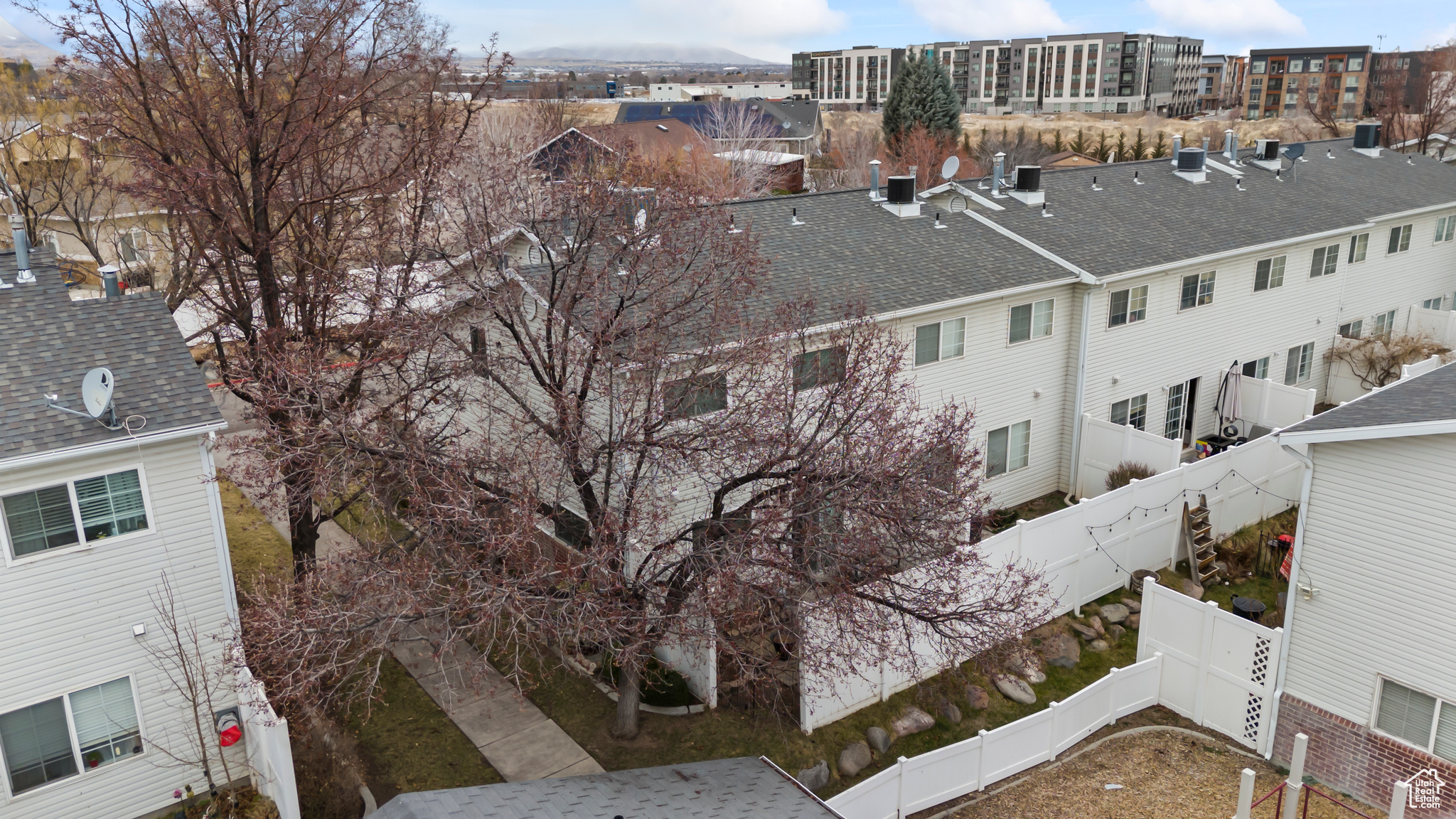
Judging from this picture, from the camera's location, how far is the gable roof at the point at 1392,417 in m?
12.3

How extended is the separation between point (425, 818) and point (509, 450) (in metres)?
7.78

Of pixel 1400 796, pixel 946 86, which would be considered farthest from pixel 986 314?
pixel 946 86

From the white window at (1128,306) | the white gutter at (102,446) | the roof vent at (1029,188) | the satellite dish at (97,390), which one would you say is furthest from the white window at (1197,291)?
the satellite dish at (97,390)

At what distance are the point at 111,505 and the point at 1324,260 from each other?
1201 inches

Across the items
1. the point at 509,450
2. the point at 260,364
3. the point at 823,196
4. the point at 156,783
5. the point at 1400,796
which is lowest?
the point at 156,783

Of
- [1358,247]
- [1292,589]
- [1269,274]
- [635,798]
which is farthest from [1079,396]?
[635,798]

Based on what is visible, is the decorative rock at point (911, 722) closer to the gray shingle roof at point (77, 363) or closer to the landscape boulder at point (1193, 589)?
the landscape boulder at point (1193, 589)

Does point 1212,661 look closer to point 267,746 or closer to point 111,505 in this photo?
point 267,746

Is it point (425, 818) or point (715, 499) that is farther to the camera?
point (715, 499)

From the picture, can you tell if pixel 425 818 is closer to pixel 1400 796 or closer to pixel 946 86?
pixel 1400 796

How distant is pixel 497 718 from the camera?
619 inches

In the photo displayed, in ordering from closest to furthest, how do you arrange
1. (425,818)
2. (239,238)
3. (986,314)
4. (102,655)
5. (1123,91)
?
(425,818), (102,655), (239,238), (986,314), (1123,91)

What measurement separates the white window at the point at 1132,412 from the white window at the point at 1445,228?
16.5m

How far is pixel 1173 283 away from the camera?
24.1 m
